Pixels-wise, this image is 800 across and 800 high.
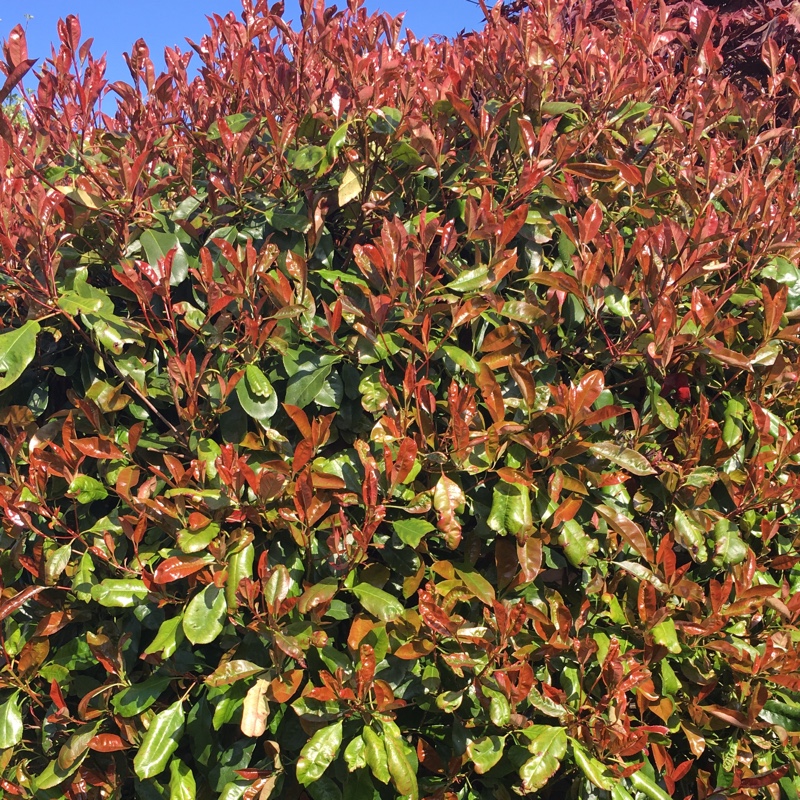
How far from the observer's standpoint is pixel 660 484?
2.31 meters

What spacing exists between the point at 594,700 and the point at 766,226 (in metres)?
1.42

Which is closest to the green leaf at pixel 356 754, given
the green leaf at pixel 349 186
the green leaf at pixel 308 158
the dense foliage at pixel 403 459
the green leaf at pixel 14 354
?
the dense foliage at pixel 403 459

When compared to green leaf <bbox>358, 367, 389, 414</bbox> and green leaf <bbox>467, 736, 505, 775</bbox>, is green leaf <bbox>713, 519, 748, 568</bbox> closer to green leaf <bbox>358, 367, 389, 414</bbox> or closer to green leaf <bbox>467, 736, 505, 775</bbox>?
green leaf <bbox>467, 736, 505, 775</bbox>

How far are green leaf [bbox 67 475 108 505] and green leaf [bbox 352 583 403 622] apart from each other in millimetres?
755

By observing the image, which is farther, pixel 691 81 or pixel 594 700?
pixel 691 81

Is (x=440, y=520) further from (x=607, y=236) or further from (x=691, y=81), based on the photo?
(x=691, y=81)

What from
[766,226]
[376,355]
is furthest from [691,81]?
[376,355]

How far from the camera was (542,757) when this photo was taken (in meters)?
1.97

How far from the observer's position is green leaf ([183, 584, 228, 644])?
1.95m

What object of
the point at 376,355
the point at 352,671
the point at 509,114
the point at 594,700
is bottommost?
the point at 594,700

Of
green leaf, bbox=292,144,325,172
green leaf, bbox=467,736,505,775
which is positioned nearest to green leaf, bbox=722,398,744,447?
green leaf, bbox=467,736,505,775

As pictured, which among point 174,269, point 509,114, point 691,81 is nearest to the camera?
point 174,269

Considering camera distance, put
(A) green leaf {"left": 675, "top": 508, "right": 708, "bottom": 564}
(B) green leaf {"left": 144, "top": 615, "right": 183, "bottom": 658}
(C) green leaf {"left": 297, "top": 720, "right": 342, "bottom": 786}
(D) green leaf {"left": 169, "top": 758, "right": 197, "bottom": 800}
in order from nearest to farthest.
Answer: (C) green leaf {"left": 297, "top": 720, "right": 342, "bottom": 786}, (B) green leaf {"left": 144, "top": 615, "right": 183, "bottom": 658}, (D) green leaf {"left": 169, "top": 758, "right": 197, "bottom": 800}, (A) green leaf {"left": 675, "top": 508, "right": 708, "bottom": 564}

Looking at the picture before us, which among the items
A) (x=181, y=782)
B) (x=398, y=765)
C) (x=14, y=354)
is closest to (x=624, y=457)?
(x=398, y=765)
